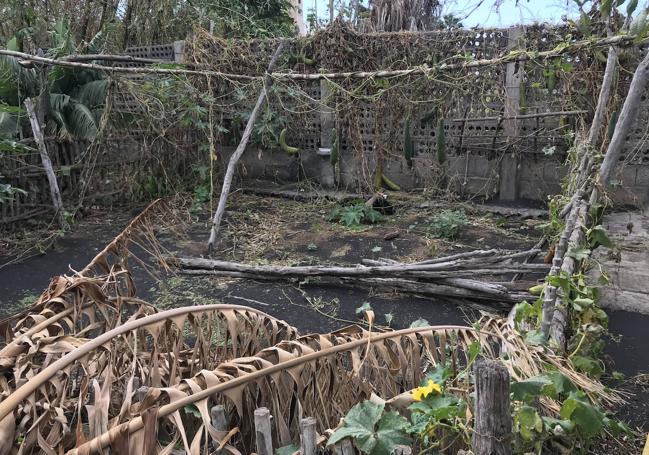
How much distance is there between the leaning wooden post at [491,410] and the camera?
1.29m

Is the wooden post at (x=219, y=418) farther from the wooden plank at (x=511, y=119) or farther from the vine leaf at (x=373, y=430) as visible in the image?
the wooden plank at (x=511, y=119)

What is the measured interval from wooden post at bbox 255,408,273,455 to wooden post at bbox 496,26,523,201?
22.4 feet

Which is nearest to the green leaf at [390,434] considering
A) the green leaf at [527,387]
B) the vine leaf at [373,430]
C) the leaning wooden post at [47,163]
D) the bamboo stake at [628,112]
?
the vine leaf at [373,430]

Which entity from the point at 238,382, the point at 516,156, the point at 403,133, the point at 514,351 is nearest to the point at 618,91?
the point at 516,156

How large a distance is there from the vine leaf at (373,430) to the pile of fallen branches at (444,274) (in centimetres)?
286

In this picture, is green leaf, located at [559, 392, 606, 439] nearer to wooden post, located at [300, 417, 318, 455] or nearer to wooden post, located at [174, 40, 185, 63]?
wooden post, located at [300, 417, 318, 455]

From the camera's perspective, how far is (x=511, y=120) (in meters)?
7.65

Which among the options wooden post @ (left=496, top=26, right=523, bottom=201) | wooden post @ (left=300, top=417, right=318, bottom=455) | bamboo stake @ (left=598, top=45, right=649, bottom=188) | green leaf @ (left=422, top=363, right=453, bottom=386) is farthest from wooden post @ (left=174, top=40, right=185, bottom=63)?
wooden post @ (left=300, top=417, right=318, bottom=455)

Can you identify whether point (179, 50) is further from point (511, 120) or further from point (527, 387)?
point (527, 387)

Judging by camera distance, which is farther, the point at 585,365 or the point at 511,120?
the point at 511,120

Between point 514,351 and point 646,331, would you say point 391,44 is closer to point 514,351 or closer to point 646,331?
point 646,331

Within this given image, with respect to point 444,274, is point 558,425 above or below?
above

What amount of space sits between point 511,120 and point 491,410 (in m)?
7.00

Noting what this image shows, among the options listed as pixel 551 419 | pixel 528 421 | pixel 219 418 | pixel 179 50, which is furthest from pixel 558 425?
pixel 179 50
